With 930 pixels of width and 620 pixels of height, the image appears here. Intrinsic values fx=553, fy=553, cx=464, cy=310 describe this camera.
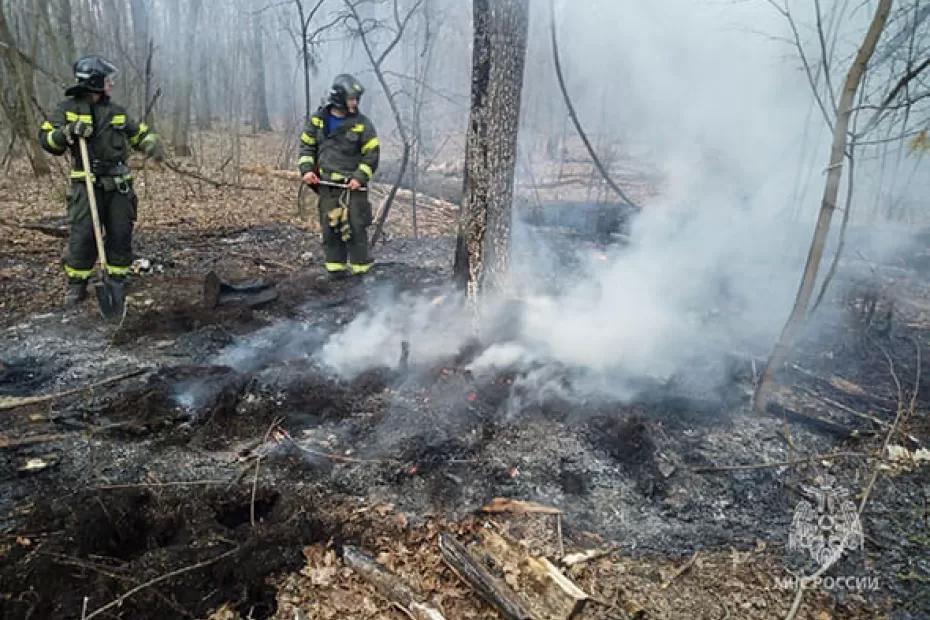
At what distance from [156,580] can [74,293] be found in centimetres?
437

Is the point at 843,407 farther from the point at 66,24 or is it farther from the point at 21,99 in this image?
the point at 66,24

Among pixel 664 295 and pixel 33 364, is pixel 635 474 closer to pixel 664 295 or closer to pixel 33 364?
pixel 664 295

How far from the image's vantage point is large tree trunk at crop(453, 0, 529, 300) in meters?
4.90

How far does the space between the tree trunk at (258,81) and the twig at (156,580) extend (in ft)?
62.1

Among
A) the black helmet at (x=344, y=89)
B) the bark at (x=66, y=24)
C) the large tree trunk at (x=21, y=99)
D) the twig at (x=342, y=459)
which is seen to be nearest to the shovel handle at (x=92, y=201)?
the black helmet at (x=344, y=89)

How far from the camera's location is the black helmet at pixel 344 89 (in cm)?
627

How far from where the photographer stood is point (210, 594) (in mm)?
2559

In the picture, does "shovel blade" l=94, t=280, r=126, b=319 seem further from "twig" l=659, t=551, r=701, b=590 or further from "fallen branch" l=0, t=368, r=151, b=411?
"twig" l=659, t=551, r=701, b=590

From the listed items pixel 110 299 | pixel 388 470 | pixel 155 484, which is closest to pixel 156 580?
pixel 155 484

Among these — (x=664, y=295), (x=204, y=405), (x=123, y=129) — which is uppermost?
(x=123, y=129)

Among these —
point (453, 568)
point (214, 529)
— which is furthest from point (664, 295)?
point (214, 529)

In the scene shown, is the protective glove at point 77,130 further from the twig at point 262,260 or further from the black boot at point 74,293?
the twig at point 262,260

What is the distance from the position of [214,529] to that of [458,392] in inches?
78.7

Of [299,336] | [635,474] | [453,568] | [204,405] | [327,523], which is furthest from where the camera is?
[299,336]
